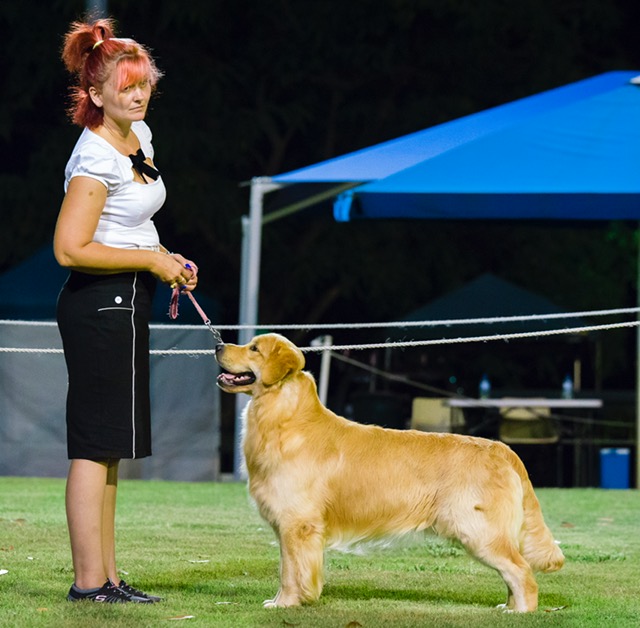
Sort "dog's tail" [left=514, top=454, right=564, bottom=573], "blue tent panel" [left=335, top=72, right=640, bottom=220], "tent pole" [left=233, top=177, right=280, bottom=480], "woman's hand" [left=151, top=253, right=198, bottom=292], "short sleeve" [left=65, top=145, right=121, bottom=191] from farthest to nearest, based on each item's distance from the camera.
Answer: "tent pole" [left=233, top=177, right=280, bottom=480]
"blue tent panel" [left=335, top=72, right=640, bottom=220]
"dog's tail" [left=514, top=454, right=564, bottom=573]
"woman's hand" [left=151, top=253, right=198, bottom=292]
"short sleeve" [left=65, top=145, right=121, bottom=191]

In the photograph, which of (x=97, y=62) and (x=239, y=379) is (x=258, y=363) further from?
(x=97, y=62)

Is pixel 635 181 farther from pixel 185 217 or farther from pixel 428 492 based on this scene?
A: pixel 185 217

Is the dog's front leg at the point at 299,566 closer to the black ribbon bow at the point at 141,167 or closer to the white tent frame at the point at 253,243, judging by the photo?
the black ribbon bow at the point at 141,167

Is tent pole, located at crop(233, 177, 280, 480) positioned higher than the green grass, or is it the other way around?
tent pole, located at crop(233, 177, 280, 480)

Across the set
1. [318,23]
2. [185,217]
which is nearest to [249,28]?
[318,23]

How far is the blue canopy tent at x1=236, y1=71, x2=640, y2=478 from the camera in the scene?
34.1ft

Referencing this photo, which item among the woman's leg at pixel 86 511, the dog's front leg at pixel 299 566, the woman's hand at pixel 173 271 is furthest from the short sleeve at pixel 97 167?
the dog's front leg at pixel 299 566

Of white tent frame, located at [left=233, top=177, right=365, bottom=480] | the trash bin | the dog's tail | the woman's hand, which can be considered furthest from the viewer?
the trash bin

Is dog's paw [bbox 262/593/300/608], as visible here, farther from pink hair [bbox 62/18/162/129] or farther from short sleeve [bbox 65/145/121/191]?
pink hair [bbox 62/18/162/129]

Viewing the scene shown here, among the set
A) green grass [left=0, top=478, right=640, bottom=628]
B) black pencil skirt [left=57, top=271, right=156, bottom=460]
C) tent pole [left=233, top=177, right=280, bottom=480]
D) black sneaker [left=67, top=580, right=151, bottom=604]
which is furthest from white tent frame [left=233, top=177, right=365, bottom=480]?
black pencil skirt [left=57, top=271, right=156, bottom=460]

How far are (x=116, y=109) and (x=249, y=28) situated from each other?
16301 mm

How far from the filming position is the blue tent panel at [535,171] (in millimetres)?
10367

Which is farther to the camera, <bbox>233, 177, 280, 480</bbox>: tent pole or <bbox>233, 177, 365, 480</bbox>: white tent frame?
<bbox>233, 177, 280, 480</bbox>: tent pole

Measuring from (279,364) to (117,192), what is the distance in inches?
36.9
